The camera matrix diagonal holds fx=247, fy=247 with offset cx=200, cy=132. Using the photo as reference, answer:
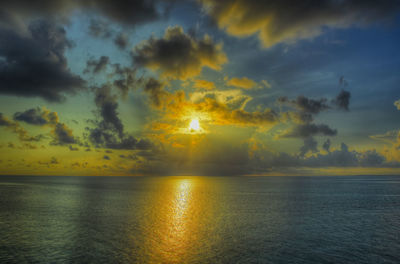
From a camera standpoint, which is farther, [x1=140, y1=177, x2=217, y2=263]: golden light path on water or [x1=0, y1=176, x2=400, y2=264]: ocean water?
[x1=140, y1=177, x2=217, y2=263]: golden light path on water

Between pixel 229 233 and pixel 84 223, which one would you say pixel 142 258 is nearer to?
pixel 229 233

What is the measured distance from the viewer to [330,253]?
109ft

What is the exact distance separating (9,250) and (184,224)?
2967cm

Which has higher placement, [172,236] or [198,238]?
[198,238]

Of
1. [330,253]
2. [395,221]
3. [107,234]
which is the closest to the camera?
[330,253]

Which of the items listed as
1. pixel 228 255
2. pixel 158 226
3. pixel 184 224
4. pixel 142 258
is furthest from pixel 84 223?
pixel 228 255

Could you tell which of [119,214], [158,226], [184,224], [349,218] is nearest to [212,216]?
[184,224]

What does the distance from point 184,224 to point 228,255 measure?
21.8 meters

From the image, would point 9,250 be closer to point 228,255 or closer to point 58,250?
point 58,250

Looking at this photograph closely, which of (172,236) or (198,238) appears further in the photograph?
(172,236)

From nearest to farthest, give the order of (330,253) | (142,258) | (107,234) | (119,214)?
(142,258), (330,253), (107,234), (119,214)

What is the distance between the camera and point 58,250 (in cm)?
3378

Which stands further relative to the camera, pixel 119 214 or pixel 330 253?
pixel 119 214

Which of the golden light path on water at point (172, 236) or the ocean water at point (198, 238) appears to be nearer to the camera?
the ocean water at point (198, 238)
